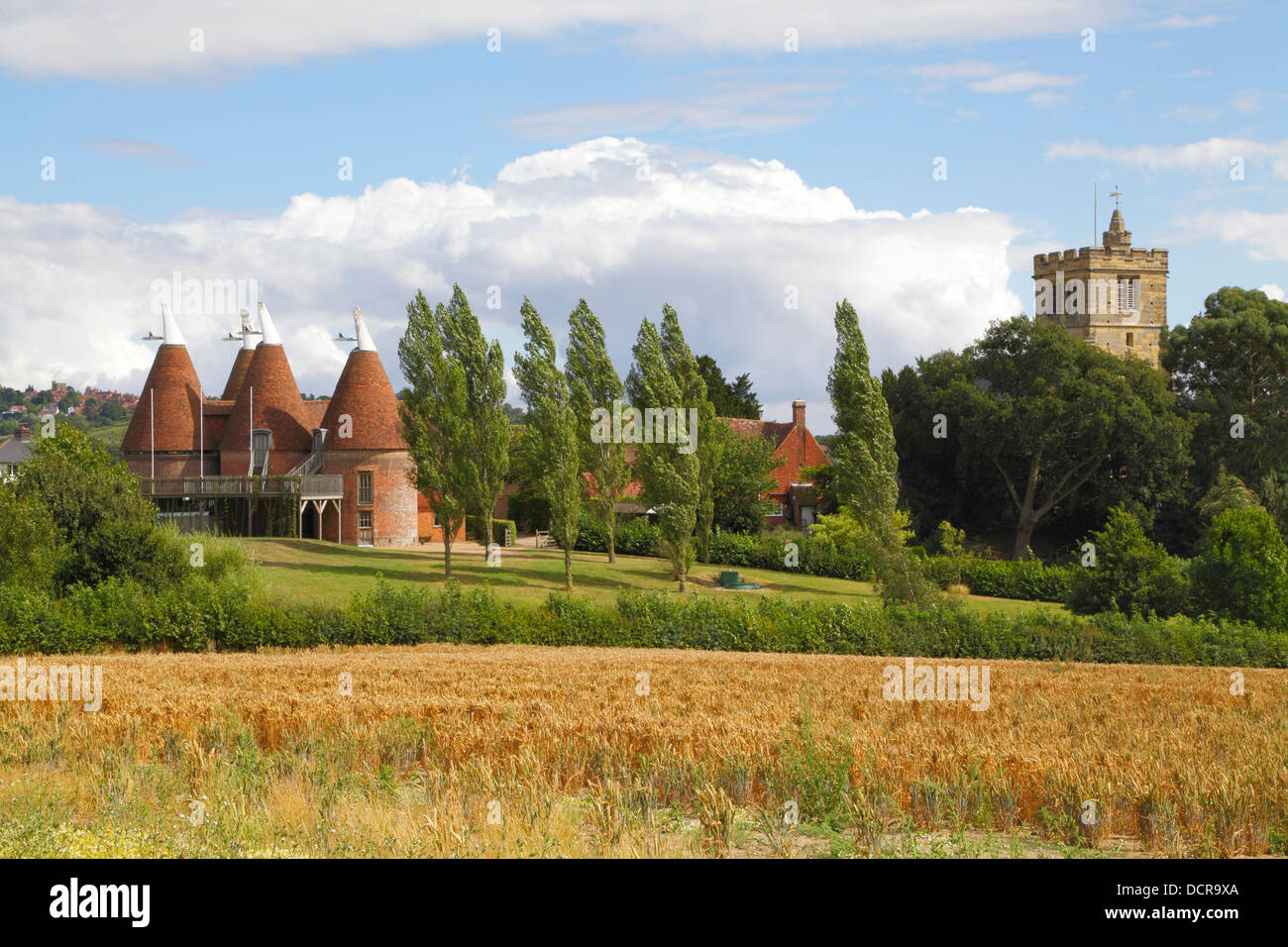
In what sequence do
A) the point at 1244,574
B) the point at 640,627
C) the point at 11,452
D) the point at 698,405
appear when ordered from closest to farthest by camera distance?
the point at 640,627 < the point at 1244,574 < the point at 698,405 < the point at 11,452

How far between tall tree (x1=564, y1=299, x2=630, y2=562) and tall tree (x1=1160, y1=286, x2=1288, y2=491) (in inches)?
1393

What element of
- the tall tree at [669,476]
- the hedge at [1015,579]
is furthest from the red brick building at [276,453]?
the hedge at [1015,579]

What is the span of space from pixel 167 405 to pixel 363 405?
35.1 feet

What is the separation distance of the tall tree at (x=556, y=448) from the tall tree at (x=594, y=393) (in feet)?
11.1

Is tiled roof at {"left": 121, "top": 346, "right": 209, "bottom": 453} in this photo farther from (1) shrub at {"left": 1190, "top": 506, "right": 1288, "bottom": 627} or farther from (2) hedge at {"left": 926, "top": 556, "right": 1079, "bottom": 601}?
(1) shrub at {"left": 1190, "top": 506, "right": 1288, "bottom": 627}

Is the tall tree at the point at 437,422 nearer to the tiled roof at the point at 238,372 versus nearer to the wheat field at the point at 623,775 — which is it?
the tiled roof at the point at 238,372

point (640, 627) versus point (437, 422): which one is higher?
point (437, 422)

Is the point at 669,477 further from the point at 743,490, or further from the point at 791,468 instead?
the point at 791,468

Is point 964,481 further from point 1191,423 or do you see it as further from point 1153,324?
point 1153,324

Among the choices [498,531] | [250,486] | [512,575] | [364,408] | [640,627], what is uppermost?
[364,408]

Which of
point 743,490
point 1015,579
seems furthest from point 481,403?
point 1015,579

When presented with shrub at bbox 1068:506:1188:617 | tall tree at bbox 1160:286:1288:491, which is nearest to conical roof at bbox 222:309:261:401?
shrub at bbox 1068:506:1188:617

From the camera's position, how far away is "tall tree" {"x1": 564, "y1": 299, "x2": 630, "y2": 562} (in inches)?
1944

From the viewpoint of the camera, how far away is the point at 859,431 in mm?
46344
